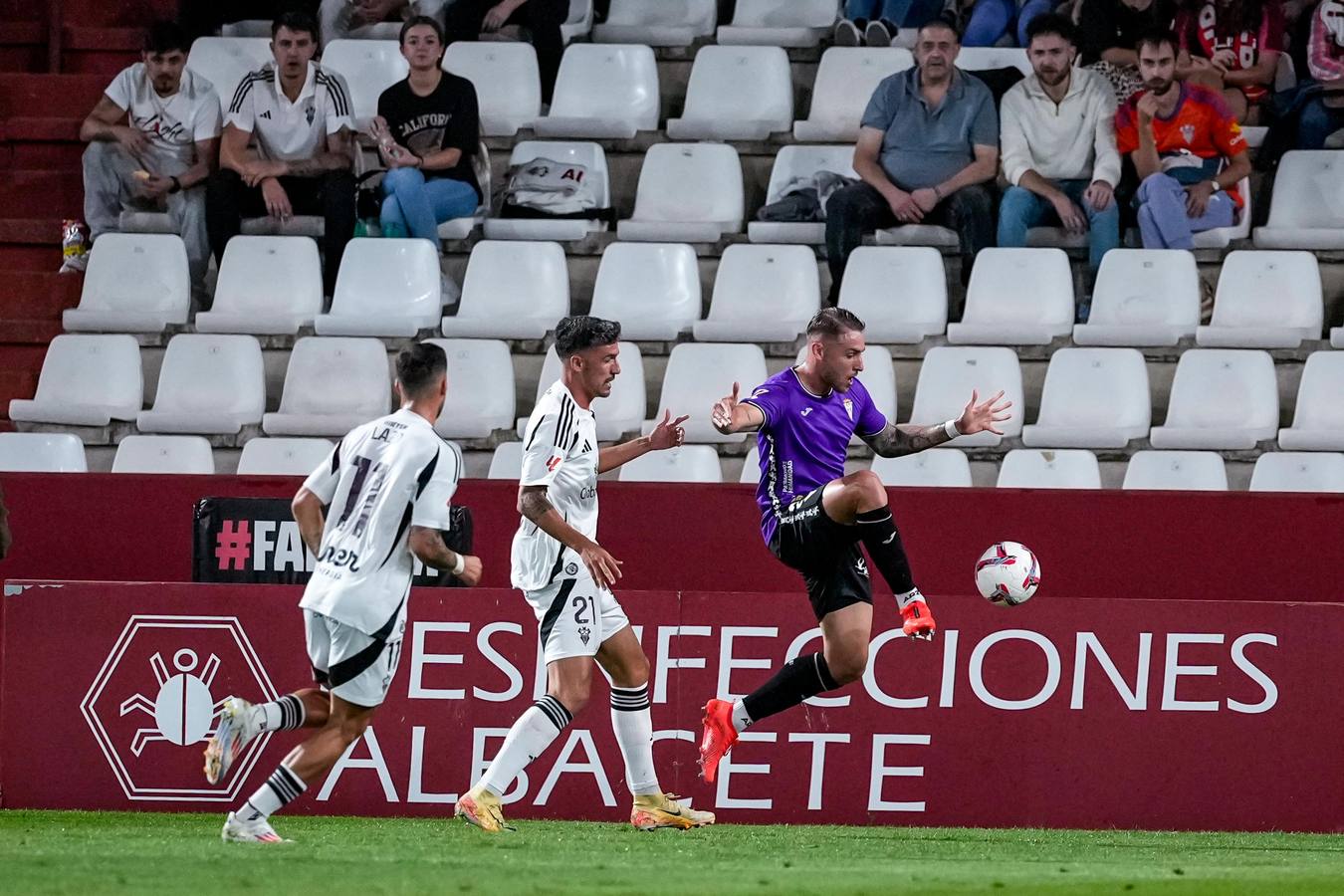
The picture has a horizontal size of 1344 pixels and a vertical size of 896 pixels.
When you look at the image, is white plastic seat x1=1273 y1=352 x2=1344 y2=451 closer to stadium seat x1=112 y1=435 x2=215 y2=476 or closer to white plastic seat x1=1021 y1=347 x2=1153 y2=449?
white plastic seat x1=1021 y1=347 x2=1153 y2=449

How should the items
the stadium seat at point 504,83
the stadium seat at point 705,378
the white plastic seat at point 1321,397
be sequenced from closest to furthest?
the white plastic seat at point 1321,397, the stadium seat at point 705,378, the stadium seat at point 504,83

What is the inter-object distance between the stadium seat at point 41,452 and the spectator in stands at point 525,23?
14.3 ft

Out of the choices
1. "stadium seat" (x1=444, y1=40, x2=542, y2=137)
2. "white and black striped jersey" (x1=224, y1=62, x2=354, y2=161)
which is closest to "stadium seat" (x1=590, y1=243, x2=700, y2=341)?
"stadium seat" (x1=444, y1=40, x2=542, y2=137)

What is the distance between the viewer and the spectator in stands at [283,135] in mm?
12398

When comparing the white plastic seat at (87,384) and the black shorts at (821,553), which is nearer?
the black shorts at (821,553)

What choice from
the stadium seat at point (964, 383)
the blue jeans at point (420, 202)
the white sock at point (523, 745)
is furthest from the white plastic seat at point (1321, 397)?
the blue jeans at point (420, 202)

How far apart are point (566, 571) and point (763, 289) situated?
4.37 metres

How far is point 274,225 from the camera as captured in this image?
502 inches

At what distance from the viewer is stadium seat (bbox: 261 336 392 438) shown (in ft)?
37.7

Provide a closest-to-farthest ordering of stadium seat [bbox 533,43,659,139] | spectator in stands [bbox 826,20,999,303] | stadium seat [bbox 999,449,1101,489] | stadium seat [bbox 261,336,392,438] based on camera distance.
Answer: stadium seat [bbox 999,449,1101,489], stadium seat [bbox 261,336,392,438], spectator in stands [bbox 826,20,999,303], stadium seat [bbox 533,43,659,139]

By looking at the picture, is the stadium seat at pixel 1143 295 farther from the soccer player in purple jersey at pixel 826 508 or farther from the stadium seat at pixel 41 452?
the stadium seat at pixel 41 452

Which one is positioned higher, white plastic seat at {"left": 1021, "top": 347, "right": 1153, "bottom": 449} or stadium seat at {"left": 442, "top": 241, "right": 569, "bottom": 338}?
stadium seat at {"left": 442, "top": 241, "right": 569, "bottom": 338}

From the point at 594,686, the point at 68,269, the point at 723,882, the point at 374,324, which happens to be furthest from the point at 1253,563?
the point at 68,269

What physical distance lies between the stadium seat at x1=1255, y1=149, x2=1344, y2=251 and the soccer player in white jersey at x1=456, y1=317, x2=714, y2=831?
5.83 metres
